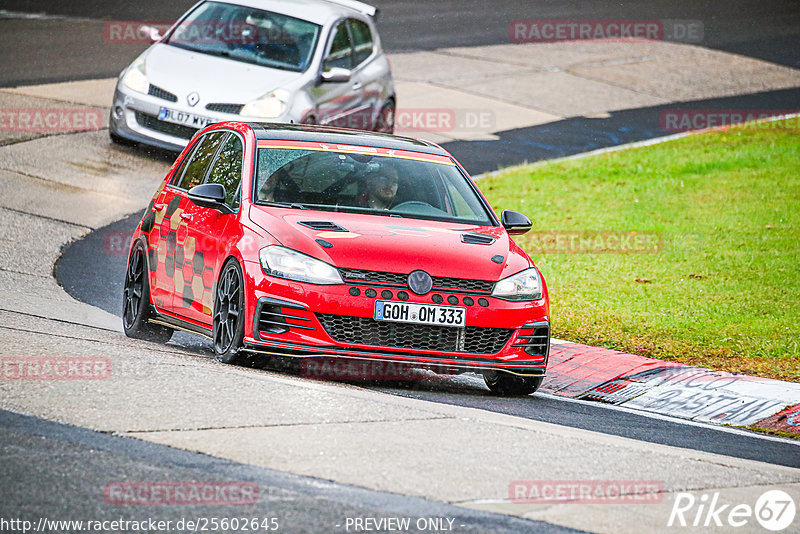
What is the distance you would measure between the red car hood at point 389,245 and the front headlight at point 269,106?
7095 millimetres

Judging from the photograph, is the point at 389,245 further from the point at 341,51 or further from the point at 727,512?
the point at 341,51

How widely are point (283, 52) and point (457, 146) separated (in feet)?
13.1

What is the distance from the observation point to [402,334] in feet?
27.0

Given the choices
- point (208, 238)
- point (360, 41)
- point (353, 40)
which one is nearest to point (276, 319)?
point (208, 238)

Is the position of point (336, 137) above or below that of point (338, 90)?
above

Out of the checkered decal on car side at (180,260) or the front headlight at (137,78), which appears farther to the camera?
the front headlight at (137,78)

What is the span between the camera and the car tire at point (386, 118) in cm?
1828

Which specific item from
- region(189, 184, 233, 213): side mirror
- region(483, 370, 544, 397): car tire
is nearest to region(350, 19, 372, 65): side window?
region(189, 184, 233, 213): side mirror

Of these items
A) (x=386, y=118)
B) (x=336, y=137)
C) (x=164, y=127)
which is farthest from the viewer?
(x=386, y=118)

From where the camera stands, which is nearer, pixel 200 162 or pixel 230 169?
pixel 230 169

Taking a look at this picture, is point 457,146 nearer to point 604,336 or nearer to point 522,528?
point 604,336

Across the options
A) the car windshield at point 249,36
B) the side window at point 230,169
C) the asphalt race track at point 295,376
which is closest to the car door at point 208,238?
the side window at point 230,169

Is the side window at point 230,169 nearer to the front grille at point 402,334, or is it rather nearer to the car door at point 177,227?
the car door at point 177,227

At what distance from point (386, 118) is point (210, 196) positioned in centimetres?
978
